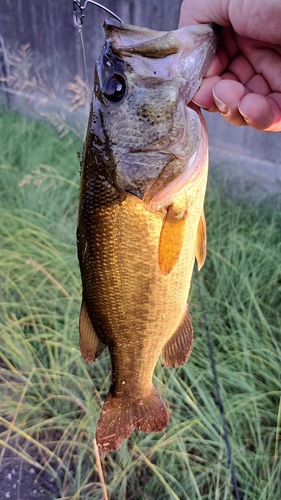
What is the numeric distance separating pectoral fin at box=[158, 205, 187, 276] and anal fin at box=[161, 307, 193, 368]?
0.33 metres

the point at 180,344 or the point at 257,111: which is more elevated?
the point at 257,111

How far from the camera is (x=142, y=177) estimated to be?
4.02 feet

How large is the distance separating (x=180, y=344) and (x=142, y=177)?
0.60 metres

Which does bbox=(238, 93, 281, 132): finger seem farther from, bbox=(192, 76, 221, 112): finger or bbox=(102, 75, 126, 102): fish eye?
bbox=(102, 75, 126, 102): fish eye

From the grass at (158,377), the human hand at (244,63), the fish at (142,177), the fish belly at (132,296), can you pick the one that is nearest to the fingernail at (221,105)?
the human hand at (244,63)

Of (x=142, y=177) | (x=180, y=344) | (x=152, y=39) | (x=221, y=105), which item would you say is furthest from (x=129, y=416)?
(x=152, y=39)

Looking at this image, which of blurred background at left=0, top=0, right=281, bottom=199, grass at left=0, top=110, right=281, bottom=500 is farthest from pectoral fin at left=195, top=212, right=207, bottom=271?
blurred background at left=0, top=0, right=281, bottom=199

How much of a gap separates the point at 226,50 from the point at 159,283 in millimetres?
835

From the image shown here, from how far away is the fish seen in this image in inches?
46.0

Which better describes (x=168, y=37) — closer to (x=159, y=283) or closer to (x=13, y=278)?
(x=159, y=283)

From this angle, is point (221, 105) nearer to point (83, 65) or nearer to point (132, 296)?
point (132, 296)

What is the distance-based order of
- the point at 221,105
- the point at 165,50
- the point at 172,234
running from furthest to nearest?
the point at 221,105 → the point at 172,234 → the point at 165,50

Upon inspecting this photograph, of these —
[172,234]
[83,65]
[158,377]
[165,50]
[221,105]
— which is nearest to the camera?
[165,50]

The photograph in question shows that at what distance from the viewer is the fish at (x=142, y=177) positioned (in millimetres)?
1168
